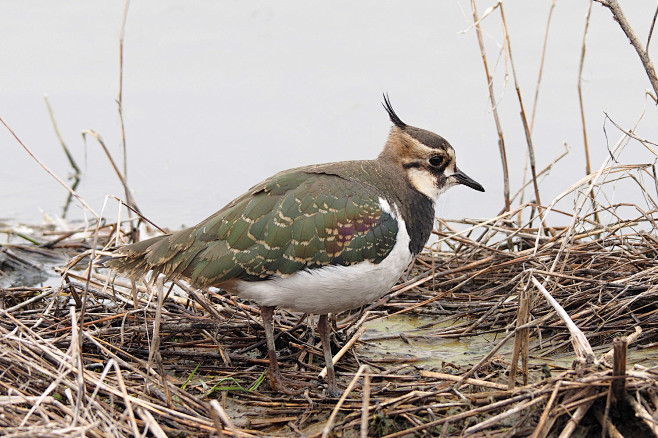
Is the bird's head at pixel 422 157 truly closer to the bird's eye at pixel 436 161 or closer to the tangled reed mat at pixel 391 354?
the bird's eye at pixel 436 161

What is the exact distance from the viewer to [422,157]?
18.8 ft

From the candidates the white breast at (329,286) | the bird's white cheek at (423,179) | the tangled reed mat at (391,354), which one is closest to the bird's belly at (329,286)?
the white breast at (329,286)

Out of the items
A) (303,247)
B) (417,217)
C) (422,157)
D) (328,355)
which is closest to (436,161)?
(422,157)

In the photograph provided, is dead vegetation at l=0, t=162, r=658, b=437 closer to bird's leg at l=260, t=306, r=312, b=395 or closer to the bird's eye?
bird's leg at l=260, t=306, r=312, b=395

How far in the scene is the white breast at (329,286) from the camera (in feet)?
16.3

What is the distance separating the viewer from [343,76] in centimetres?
1055

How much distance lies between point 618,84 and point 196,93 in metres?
5.02

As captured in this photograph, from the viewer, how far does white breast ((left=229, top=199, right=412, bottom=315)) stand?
4980mm

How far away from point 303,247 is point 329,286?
27 cm

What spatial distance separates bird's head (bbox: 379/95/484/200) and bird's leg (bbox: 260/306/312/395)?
4.33ft

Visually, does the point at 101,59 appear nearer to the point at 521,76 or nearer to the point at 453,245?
the point at 521,76

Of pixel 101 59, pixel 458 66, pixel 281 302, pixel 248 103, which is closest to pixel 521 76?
pixel 458 66

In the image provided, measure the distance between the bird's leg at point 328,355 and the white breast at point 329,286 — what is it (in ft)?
0.42

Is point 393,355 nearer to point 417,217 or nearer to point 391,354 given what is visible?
point 391,354
